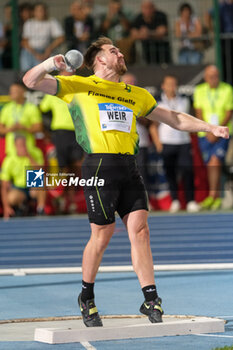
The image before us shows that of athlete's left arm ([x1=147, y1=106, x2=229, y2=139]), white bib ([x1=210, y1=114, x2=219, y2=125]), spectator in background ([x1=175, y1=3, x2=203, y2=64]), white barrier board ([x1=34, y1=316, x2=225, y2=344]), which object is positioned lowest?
white bib ([x1=210, y1=114, x2=219, y2=125])

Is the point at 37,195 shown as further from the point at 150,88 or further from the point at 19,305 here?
the point at 19,305

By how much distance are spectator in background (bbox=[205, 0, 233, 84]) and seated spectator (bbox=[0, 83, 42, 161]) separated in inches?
171

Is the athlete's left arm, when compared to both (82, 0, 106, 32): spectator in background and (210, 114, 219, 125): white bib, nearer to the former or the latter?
(210, 114, 219, 125): white bib

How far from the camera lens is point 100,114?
252 inches

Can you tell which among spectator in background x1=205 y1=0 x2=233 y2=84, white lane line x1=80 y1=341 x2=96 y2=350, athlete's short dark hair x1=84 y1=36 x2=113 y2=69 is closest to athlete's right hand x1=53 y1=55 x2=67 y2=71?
athlete's short dark hair x1=84 y1=36 x2=113 y2=69

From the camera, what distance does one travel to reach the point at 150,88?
18.0 meters

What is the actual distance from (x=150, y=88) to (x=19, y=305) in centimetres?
1061

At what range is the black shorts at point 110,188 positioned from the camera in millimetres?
6363

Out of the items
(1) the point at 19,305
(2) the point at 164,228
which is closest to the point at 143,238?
(1) the point at 19,305

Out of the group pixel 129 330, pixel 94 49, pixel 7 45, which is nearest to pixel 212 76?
pixel 7 45

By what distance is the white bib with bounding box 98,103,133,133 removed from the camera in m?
6.38

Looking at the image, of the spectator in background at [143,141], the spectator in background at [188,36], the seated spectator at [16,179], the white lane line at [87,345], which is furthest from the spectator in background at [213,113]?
the white lane line at [87,345]

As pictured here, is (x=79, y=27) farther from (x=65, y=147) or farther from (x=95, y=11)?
(x=65, y=147)

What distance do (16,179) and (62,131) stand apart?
141cm
